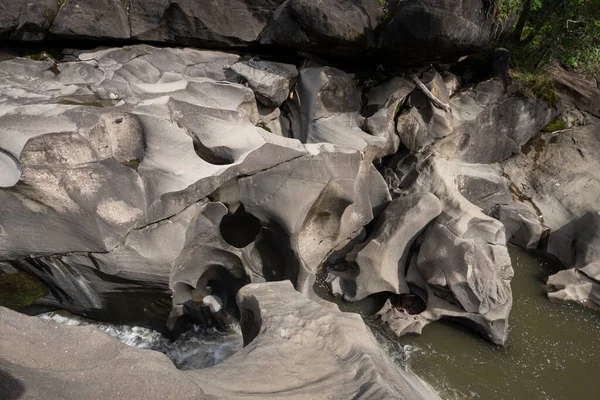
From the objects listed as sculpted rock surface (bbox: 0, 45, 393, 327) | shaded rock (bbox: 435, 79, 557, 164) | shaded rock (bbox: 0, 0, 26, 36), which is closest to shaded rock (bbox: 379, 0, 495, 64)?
sculpted rock surface (bbox: 0, 45, 393, 327)

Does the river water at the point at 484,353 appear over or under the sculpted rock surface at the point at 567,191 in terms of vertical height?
under

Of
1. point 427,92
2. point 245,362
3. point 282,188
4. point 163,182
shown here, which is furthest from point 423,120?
point 245,362

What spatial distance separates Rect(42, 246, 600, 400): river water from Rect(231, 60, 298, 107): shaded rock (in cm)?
353

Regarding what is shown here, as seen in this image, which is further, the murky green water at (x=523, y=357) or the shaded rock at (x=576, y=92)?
the shaded rock at (x=576, y=92)

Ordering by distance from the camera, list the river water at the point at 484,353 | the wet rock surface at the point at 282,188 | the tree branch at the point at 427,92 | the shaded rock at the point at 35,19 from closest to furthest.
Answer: the wet rock surface at the point at 282,188 < the river water at the point at 484,353 < the shaded rock at the point at 35,19 < the tree branch at the point at 427,92

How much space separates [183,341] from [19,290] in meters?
2.10

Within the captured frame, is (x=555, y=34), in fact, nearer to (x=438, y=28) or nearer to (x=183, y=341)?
(x=438, y=28)

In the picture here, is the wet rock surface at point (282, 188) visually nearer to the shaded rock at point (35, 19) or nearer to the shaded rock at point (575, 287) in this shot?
the shaded rock at point (575, 287)

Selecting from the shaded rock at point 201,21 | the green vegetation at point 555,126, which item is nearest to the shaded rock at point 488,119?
the green vegetation at point 555,126

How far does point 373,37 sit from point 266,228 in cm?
380

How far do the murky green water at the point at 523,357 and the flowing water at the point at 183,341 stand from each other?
2456 mm

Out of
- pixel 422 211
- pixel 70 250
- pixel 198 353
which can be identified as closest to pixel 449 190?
pixel 422 211

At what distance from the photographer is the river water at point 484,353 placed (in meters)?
5.85

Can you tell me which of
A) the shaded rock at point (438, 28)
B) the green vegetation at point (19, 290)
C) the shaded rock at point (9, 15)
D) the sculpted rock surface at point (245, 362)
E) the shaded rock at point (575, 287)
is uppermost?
the shaded rock at point (438, 28)
